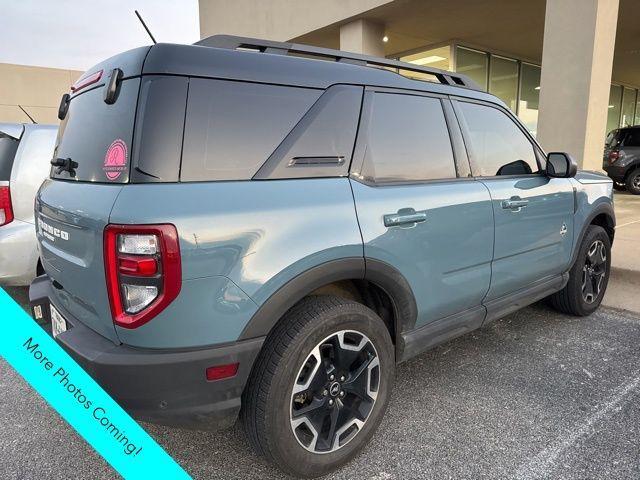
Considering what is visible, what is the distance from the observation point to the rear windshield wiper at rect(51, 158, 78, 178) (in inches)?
87.9

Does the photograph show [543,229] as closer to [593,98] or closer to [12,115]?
[593,98]

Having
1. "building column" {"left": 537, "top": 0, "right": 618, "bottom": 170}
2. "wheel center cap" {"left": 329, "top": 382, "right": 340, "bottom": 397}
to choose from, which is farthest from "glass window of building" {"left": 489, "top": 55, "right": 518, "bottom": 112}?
"wheel center cap" {"left": 329, "top": 382, "right": 340, "bottom": 397}

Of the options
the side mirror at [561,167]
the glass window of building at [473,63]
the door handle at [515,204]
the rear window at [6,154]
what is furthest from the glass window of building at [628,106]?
the rear window at [6,154]

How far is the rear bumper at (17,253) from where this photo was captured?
3723mm

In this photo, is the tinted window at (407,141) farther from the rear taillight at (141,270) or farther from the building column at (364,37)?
the building column at (364,37)

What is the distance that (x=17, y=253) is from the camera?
373 centimetres

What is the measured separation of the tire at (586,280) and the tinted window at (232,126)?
297 centimetres

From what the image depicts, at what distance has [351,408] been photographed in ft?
7.50

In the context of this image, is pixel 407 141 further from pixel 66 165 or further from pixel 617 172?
pixel 617 172

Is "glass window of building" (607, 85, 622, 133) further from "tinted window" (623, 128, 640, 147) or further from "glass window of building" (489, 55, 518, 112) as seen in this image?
"glass window of building" (489, 55, 518, 112)

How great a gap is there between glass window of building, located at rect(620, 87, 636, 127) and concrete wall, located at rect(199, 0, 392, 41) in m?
14.4

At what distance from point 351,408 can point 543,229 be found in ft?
6.39

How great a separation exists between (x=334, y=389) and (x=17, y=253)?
2.96 m

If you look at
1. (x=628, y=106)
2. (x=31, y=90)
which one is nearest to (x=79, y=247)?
(x=628, y=106)
